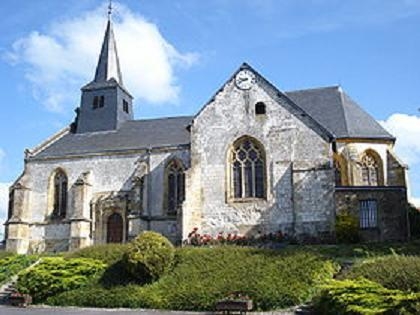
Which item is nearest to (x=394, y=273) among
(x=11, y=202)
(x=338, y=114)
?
(x=338, y=114)

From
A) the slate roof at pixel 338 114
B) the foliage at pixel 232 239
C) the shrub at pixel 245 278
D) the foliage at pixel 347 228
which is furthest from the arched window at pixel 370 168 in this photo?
the shrub at pixel 245 278

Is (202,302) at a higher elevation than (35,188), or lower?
lower

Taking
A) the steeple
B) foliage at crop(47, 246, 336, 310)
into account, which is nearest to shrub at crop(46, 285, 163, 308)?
foliage at crop(47, 246, 336, 310)

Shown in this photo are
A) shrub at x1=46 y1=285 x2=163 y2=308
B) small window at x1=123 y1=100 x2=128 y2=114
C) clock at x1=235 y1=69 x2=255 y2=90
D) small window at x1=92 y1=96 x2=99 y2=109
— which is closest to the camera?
shrub at x1=46 y1=285 x2=163 y2=308

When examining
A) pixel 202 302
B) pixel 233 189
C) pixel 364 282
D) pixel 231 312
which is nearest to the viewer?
pixel 364 282

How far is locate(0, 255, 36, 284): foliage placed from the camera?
24156 millimetres

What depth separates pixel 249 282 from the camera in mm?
18359

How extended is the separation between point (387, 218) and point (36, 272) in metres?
17.2

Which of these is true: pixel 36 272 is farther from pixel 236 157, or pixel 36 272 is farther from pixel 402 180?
pixel 402 180

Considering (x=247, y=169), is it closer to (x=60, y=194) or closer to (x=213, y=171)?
(x=213, y=171)

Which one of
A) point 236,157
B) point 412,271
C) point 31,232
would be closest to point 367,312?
point 412,271

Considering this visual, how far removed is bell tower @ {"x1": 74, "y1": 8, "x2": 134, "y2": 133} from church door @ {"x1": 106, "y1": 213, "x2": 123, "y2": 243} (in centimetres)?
763

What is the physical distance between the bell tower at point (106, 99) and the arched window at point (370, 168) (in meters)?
17.9

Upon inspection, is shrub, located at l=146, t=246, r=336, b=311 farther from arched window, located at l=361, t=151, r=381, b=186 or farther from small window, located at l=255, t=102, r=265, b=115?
arched window, located at l=361, t=151, r=381, b=186
